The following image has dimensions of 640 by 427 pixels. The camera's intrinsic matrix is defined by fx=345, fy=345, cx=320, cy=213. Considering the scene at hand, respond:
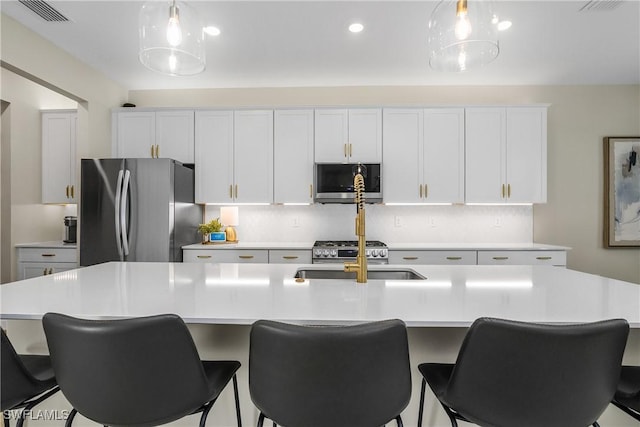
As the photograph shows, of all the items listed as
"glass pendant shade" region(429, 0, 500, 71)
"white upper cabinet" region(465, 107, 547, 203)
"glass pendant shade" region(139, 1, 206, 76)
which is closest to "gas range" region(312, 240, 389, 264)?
"white upper cabinet" region(465, 107, 547, 203)

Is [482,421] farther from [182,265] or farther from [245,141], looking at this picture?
[245,141]

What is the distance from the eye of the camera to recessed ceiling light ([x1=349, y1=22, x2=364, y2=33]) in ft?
9.12

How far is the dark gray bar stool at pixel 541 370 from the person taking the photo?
2.87ft

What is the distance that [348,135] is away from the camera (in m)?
3.76

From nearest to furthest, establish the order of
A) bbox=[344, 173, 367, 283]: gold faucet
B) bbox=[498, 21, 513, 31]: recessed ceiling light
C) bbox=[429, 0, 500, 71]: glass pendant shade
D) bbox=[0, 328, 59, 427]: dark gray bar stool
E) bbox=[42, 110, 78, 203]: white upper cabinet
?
1. bbox=[0, 328, 59, 427]: dark gray bar stool
2. bbox=[429, 0, 500, 71]: glass pendant shade
3. bbox=[344, 173, 367, 283]: gold faucet
4. bbox=[498, 21, 513, 31]: recessed ceiling light
5. bbox=[42, 110, 78, 203]: white upper cabinet

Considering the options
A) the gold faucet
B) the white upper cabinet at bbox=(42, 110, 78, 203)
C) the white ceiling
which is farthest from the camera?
the white upper cabinet at bbox=(42, 110, 78, 203)

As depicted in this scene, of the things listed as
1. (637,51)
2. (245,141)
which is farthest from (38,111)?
(637,51)

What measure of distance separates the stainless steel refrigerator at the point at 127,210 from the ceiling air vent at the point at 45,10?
1201mm

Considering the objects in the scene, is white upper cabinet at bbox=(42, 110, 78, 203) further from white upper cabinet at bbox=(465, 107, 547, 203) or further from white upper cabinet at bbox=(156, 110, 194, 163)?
white upper cabinet at bbox=(465, 107, 547, 203)

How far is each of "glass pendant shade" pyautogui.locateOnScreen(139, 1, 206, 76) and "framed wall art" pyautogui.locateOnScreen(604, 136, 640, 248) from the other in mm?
4499

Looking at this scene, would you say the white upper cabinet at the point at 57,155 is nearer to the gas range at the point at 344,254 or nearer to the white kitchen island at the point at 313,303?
the white kitchen island at the point at 313,303

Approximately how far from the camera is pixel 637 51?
3230mm

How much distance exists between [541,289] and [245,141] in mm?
3141

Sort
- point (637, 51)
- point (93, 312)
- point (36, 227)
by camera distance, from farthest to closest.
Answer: point (36, 227)
point (637, 51)
point (93, 312)
